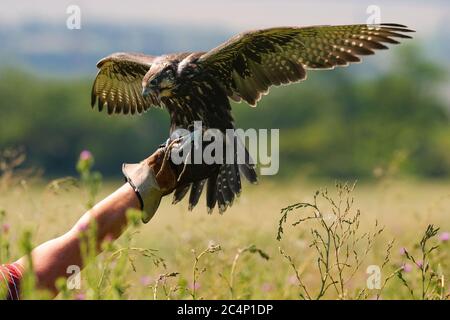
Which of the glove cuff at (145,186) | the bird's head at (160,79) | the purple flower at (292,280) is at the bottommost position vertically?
the purple flower at (292,280)

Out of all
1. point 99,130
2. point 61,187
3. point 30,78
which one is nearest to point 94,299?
point 61,187

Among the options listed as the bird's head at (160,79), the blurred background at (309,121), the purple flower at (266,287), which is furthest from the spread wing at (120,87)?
the blurred background at (309,121)

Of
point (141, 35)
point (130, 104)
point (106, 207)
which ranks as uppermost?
point (141, 35)

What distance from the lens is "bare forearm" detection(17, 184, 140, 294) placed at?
126 inches

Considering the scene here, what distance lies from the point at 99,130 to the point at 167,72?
49.8 meters

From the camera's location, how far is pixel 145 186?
3.65m

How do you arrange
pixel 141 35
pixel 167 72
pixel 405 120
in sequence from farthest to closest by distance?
1. pixel 141 35
2. pixel 405 120
3. pixel 167 72

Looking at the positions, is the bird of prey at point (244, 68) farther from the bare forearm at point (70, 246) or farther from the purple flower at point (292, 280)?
the bare forearm at point (70, 246)

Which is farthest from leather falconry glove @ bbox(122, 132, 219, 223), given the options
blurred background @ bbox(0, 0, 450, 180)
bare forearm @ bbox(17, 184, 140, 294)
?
blurred background @ bbox(0, 0, 450, 180)

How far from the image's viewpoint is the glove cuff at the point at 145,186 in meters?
3.60

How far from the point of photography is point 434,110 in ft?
212

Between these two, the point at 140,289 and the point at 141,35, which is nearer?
the point at 140,289

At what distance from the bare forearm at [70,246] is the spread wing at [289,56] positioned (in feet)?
→ 6.39
